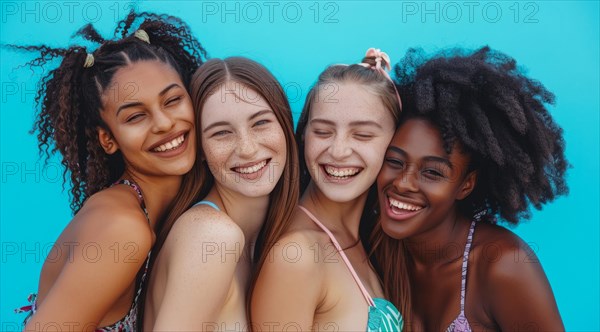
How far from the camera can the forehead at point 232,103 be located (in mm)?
2664

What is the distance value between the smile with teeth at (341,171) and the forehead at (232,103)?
13.8 inches

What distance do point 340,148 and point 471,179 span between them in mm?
596

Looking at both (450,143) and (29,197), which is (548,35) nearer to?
(450,143)

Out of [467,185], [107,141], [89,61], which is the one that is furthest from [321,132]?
[89,61]

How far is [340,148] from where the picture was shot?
272cm

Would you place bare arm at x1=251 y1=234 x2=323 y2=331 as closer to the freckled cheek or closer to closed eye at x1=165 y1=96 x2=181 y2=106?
the freckled cheek

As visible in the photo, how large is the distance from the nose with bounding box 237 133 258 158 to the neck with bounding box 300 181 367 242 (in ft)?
1.25

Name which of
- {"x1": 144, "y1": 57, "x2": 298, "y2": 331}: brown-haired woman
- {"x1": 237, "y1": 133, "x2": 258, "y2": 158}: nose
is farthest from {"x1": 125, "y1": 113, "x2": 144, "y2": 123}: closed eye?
{"x1": 237, "y1": 133, "x2": 258, "y2": 158}: nose

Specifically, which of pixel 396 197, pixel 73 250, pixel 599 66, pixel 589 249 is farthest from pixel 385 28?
pixel 73 250

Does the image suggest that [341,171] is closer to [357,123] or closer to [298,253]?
[357,123]

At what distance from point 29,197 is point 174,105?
1.71 metres

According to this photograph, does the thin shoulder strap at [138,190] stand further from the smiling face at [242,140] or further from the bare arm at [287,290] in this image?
the bare arm at [287,290]

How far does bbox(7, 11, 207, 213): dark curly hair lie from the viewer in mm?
2824

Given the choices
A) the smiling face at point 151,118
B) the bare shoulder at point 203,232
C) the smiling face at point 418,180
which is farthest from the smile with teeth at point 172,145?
the smiling face at point 418,180
